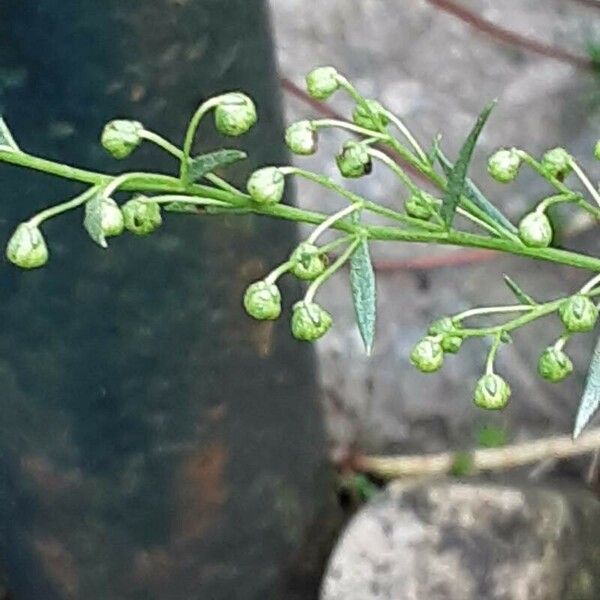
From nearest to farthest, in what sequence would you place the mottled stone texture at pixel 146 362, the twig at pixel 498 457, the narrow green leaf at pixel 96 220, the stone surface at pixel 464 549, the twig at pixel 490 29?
the narrow green leaf at pixel 96 220 < the mottled stone texture at pixel 146 362 < the stone surface at pixel 464 549 < the twig at pixel 498 457 < the twig at pixel 490 29

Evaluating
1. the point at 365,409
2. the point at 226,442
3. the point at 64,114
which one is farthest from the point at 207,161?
the point at 365,409

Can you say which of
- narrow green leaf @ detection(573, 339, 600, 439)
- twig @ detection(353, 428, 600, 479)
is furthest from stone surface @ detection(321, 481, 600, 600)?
narrow green leaf @ detection(573, 339, 600, 439)

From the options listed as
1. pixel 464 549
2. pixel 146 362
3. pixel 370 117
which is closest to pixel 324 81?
pixel 370 117

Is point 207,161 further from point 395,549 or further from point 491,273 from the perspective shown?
point 491,273

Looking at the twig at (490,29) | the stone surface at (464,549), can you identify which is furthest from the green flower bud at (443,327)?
the twig at (490,29)

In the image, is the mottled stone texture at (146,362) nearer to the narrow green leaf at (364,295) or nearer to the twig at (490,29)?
the narrow green leaf at (364,295)

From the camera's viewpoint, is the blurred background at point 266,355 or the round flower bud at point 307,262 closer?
the round flower bud at point 307,262
